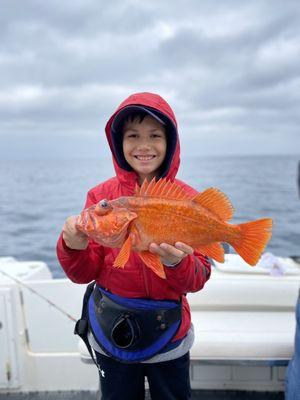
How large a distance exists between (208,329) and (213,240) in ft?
5.17

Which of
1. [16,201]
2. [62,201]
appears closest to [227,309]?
[62,201]

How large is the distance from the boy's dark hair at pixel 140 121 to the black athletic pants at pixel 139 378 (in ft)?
4.22

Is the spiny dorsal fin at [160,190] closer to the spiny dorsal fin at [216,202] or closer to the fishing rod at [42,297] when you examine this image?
the spiny dorsal fin at [216,202]

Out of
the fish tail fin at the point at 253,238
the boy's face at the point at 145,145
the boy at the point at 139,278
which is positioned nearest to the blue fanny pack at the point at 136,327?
the boy at the point at 139,278

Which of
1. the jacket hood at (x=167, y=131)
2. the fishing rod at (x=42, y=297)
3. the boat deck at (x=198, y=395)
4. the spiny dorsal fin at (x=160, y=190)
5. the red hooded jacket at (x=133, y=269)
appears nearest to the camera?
the spiny dorsal fin at (x=160, y=190)

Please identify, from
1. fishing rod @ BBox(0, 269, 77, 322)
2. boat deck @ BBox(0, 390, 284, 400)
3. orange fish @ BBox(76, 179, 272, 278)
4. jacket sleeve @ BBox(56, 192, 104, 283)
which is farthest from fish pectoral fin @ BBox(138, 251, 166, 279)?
fishing rod @ BBox(0, 269, 77, 322)

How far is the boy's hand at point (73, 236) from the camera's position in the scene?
2.10 m

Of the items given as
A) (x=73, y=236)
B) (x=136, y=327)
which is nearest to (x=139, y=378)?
(x=136, y=327)

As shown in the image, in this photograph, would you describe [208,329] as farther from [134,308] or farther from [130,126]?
[130,126]

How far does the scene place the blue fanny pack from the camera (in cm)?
230

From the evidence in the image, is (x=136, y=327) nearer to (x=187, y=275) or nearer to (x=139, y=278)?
(x=139, y=278)

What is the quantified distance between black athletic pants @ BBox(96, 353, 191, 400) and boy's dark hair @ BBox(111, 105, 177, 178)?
4.22 ft

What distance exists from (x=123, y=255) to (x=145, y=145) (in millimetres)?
787

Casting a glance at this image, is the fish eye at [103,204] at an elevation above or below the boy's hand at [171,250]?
above
